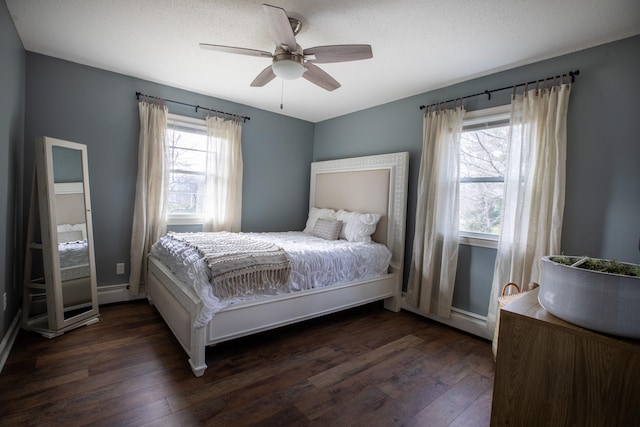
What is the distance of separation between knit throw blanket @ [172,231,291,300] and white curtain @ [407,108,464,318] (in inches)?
61.8

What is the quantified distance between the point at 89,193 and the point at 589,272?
373 cm

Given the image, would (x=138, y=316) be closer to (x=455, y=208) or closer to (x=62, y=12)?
(x=62, y=12)

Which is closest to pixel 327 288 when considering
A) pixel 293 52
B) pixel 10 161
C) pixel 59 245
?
pixel 293 52

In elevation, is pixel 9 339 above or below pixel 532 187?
below

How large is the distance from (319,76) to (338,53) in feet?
1.35

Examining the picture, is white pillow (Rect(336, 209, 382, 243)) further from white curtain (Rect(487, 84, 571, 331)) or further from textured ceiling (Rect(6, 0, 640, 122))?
textured ceiling (Rect(6, 0, 640, 122))

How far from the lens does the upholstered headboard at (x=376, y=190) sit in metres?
3.36

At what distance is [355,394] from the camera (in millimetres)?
1865

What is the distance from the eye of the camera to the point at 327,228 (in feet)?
12.0

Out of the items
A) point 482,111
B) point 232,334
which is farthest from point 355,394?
point 482,111

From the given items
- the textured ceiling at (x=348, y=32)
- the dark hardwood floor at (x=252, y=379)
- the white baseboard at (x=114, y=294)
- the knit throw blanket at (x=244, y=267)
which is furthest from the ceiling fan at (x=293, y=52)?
the white baseboard at (x=114, y=294)

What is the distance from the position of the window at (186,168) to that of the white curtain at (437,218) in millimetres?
2708

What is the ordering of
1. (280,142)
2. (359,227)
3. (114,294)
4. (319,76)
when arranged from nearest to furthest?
(319,76) → (114,294) → (359,227) → (280,142)

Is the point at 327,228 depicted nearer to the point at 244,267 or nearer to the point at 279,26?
the point at 244,267
